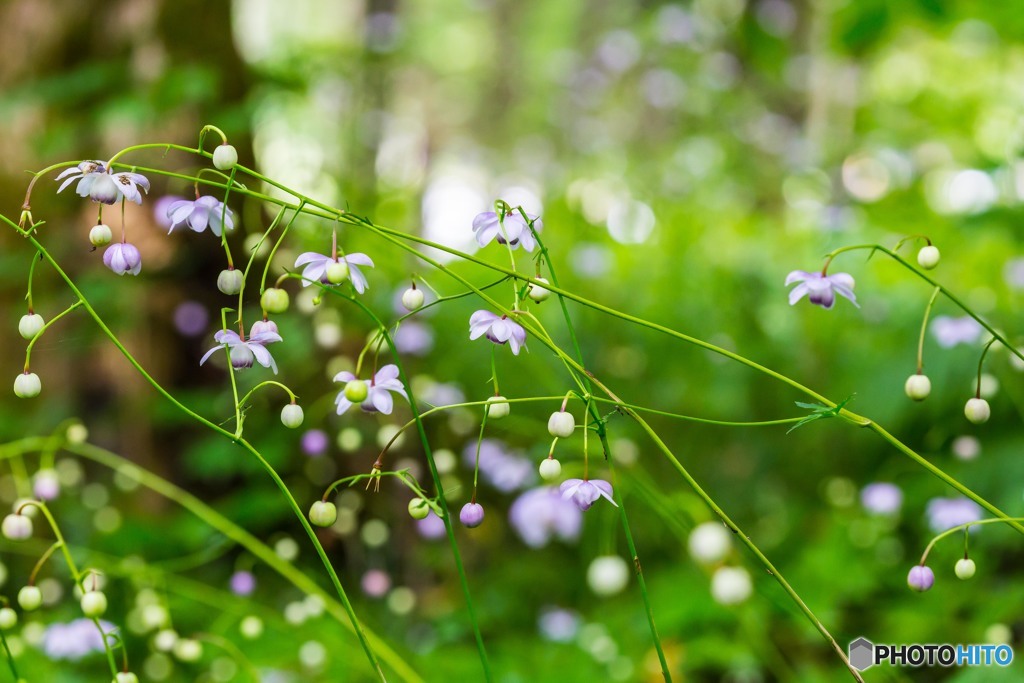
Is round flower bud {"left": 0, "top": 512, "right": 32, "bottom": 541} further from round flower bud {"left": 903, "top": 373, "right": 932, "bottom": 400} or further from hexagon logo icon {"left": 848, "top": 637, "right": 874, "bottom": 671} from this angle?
hexagon logo icon {"left": 848, "top": 637, "right": 874, "bottom": 671}

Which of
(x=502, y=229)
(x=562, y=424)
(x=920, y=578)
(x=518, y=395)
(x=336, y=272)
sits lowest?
(x=920, y=578)

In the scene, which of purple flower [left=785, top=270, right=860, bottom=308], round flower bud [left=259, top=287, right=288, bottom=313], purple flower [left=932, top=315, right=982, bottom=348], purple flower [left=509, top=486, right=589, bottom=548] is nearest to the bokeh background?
purple flower [left=932, top=315, right=982, bottom=348]

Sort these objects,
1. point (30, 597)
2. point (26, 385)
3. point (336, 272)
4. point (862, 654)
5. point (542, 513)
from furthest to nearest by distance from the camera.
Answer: point (862, 654), point (542, 513), point (30, 597), point (26, 385), point (336, 272)

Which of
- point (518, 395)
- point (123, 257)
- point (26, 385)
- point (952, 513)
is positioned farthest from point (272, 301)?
point (518, 395)

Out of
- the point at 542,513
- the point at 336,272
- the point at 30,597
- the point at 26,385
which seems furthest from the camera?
the point at 542,513

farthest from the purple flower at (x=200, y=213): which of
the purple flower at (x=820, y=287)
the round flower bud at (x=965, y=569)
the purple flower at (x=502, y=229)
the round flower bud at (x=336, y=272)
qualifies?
the round flower bud at (x=965, y=569)

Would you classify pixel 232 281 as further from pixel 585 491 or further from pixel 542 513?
pixel 542 513

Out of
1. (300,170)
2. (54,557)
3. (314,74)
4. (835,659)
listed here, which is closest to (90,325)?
(54,557)
